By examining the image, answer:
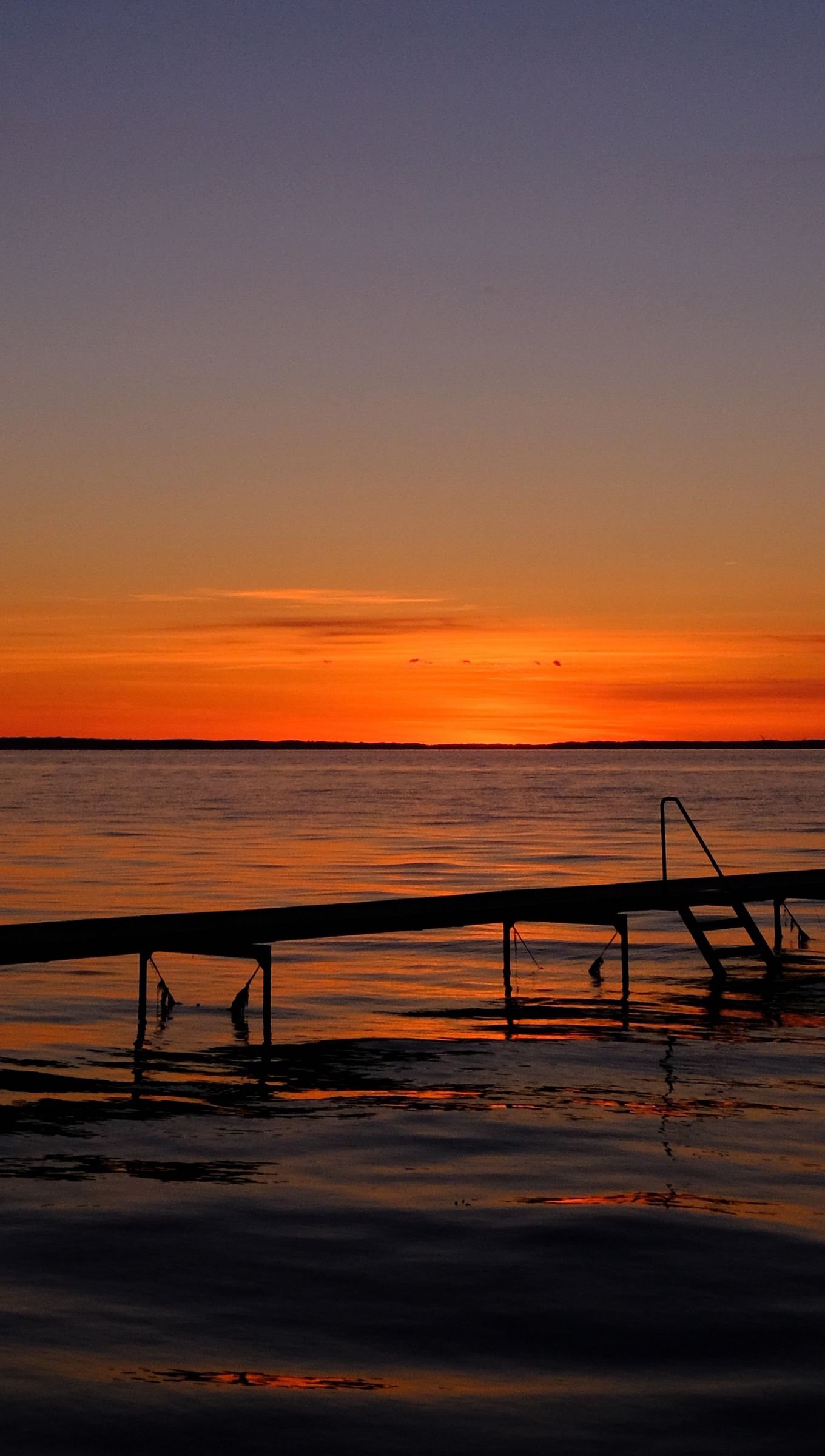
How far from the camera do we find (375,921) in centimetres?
2259

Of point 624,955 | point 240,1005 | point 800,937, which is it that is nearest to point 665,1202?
point 240,1005

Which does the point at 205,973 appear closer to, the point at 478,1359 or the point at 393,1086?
the point at 393,1086

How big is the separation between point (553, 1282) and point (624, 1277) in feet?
1.64

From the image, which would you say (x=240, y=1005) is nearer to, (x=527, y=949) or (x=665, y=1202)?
(x=527, y=949)

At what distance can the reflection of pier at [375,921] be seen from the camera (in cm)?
2002

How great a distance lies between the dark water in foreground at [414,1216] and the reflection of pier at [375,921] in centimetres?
119

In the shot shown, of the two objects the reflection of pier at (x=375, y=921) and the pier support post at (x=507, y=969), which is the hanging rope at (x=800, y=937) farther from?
the pier support post at (x=507, y=969)

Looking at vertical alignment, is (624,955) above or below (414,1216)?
above

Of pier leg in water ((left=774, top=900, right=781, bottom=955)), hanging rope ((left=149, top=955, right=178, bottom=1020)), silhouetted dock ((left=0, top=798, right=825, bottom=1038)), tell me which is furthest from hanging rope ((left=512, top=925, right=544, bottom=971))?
hanging rope ((left=149, top=955, right=178, bottom=1020))

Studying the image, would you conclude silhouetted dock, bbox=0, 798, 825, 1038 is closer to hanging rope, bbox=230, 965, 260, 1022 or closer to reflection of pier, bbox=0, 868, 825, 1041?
reflection of pier, bbox=0, 868, 825, 1041

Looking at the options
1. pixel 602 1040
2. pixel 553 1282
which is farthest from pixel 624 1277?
pixel 602 1040

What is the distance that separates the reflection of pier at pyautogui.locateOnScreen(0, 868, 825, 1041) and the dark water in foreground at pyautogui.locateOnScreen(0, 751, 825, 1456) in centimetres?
119

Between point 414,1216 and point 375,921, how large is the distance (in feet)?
34.3

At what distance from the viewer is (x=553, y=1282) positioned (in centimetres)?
1058
